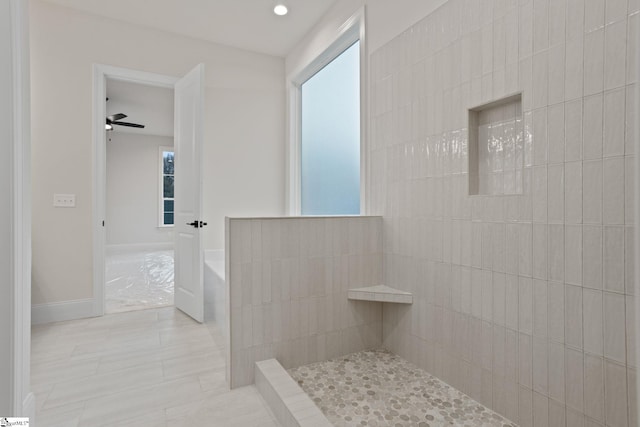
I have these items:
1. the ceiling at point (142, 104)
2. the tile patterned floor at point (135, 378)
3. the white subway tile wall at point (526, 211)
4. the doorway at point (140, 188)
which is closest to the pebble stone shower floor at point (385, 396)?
the white subway tile wall at point (526, 211)

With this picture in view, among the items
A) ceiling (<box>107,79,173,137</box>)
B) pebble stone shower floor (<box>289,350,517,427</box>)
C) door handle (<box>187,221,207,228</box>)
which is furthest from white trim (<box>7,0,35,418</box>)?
A: ceiling (<box>107,79,173,137</box>)

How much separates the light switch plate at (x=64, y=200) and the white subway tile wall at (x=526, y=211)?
290cm

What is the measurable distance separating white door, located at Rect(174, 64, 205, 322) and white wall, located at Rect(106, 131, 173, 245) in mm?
4835

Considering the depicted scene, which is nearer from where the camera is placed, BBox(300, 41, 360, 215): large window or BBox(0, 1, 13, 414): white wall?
BBox(0, 1, 13, 414): white wall

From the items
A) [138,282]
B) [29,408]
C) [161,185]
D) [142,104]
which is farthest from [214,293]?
[161,185]

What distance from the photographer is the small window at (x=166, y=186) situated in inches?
301

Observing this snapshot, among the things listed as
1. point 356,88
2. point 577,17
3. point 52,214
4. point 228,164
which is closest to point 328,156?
point 356,88

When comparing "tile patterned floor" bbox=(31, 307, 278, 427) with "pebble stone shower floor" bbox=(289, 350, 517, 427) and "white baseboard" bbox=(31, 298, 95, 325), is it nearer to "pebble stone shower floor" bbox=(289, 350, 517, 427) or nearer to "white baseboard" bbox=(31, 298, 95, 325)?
"white baseboard" bbox=(31, 298, 95, 325)

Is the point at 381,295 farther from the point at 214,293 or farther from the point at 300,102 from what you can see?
the point at 300,102

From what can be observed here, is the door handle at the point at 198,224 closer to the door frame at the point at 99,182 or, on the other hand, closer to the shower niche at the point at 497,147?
the door frame at the point at 99,182

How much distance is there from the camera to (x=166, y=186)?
25.5 feet

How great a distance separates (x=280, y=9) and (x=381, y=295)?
267cm

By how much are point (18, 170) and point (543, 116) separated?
2.18 m

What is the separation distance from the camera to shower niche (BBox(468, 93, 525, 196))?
5.03ft
